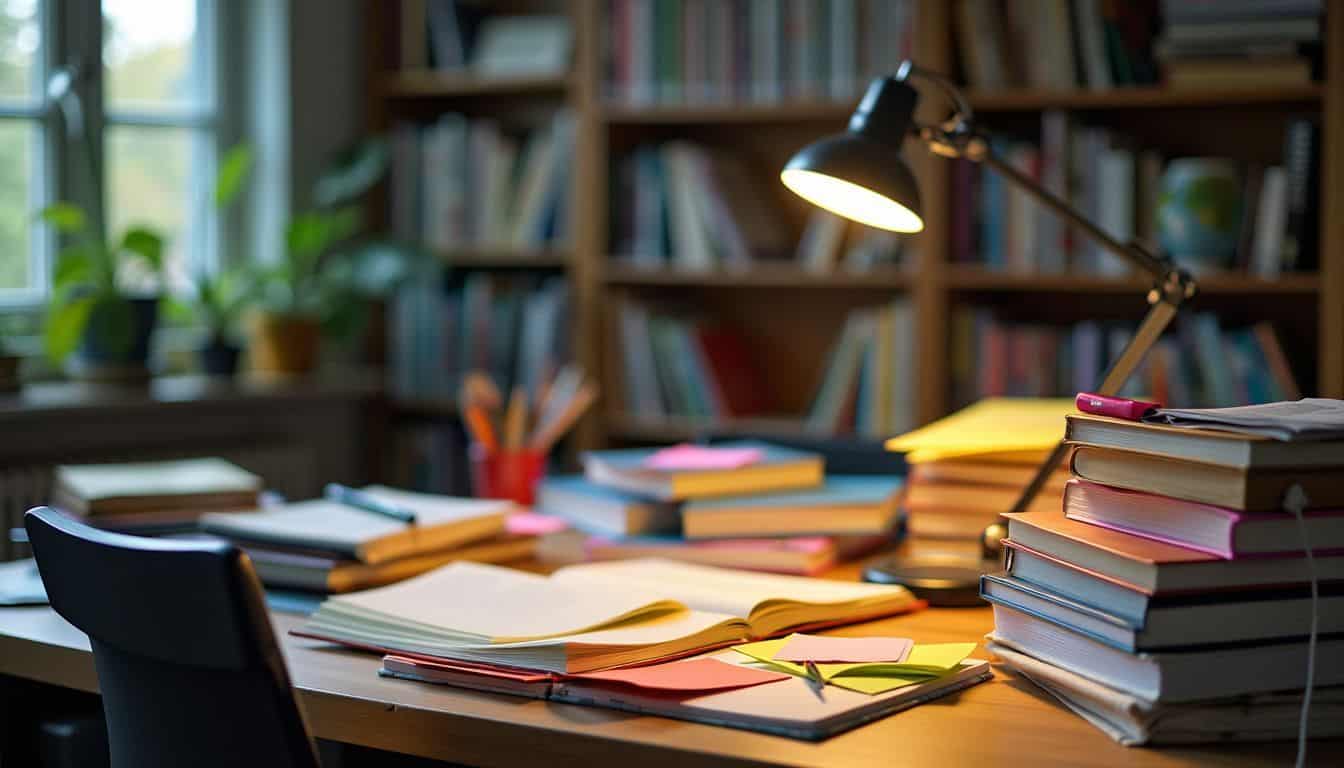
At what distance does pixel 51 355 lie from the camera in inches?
120

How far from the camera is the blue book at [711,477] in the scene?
1822 millimetres

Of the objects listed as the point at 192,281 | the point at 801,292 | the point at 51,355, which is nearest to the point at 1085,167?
the point at 801,292

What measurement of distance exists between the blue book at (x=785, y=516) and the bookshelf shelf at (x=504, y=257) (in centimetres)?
191

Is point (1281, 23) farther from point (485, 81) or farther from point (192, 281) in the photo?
point (192, 281)

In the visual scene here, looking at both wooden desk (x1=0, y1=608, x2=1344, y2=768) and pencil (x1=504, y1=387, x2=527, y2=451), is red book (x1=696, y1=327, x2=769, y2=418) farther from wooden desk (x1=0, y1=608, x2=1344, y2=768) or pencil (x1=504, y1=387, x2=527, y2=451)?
wooden desk (x1=0, y1=608, x2=1344, y2=768)

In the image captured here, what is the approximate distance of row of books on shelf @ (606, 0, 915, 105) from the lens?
325cm

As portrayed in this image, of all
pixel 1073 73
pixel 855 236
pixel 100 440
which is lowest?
pixel 100 440

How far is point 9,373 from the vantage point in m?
2.96

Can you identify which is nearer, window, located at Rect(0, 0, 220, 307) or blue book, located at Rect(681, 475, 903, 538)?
blue book, located at Rect(681, 475, 903, 538)

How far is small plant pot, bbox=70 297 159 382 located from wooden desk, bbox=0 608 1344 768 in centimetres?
200

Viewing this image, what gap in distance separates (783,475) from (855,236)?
1629 millimetres

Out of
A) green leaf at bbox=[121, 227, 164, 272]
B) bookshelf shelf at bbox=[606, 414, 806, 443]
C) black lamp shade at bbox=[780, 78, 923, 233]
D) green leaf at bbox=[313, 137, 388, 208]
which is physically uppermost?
green leaf at bbox=[313, 137, 388, 208]

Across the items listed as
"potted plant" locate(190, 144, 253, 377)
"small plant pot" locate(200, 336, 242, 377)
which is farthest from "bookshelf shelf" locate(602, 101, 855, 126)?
"small plant pot" locate(200, 336, 242, 377)

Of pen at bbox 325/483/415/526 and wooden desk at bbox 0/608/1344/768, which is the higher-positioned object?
pen at bbox 325/483/415/526
